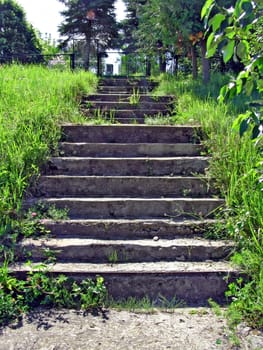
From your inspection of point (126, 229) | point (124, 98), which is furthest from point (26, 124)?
point (124, 98)

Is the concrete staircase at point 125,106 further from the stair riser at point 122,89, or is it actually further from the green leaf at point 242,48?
the green leaf at point 242,48

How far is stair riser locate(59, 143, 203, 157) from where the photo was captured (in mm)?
4211

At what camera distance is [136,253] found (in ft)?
9.82

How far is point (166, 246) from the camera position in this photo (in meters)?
3.00

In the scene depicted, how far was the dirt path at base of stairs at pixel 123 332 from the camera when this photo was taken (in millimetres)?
2160

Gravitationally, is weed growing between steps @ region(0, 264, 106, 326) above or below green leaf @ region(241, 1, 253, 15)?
below

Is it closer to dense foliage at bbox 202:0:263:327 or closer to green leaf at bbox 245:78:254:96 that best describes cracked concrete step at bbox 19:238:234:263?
dense foliage at bbox 202:0:263:327

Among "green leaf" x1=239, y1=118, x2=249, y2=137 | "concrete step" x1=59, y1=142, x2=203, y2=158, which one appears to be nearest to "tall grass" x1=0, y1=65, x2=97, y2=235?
"concrete step" x1=59, y1=142, x2=203, y2=158

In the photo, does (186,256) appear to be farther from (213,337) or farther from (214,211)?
(213,337)

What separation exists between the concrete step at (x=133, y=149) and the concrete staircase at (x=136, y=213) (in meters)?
0.01

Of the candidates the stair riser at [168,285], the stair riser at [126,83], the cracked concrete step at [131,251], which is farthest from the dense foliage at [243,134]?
the stair riser at [126,83]

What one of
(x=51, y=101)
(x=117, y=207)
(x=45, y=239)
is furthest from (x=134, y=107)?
(x=45, y=239)

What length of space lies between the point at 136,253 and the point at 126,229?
0.29m

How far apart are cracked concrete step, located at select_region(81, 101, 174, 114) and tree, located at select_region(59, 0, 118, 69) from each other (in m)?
12.9
